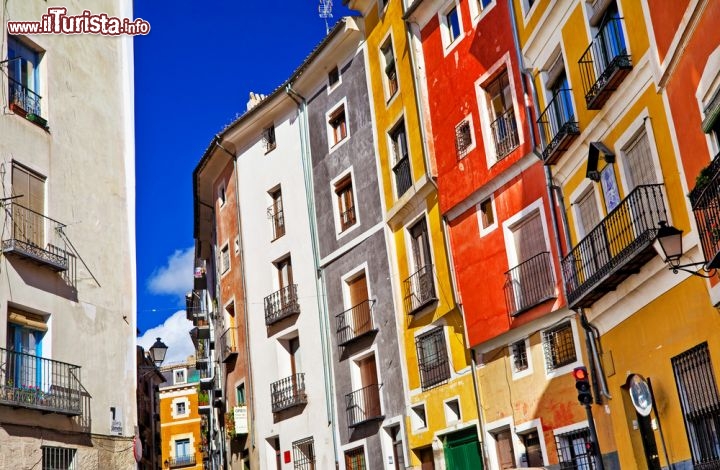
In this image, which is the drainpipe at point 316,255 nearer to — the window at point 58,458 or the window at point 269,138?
the window at point 269,138

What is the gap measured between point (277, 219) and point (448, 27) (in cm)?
1166

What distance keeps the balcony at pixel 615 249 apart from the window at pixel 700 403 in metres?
1.94

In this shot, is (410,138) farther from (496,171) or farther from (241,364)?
(241,364)

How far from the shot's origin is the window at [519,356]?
22125 millimetres

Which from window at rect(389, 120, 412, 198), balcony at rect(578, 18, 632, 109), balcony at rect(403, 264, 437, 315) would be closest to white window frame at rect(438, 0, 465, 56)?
window at rect(389, 120, 412, 198)

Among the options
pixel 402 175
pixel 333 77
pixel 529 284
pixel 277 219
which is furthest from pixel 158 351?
pixel 529 284

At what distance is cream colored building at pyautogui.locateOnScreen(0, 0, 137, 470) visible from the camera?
66.2ft

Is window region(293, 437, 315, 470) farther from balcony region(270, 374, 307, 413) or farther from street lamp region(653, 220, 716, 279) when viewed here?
street lamp region(653, 220, 716, 279)

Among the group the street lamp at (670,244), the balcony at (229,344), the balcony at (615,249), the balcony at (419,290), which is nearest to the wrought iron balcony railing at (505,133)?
the balcony at (615,249)

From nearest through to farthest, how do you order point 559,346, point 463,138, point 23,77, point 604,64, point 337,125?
point 604,64 < point 559,346 < point 23,77 < point 463,138 < point 337,125

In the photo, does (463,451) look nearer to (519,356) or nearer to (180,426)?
(519,356)

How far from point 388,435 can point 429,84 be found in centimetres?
1057

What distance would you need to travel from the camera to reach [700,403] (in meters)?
14.8

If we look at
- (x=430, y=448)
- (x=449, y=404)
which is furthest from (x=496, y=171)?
(x=430, y=448)
